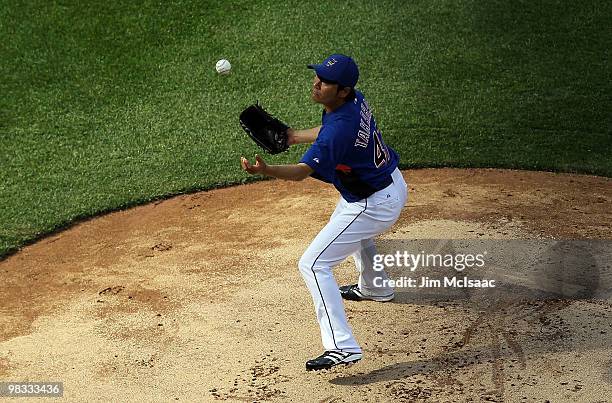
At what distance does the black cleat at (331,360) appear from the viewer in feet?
21.3

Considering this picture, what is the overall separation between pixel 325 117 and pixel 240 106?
506cm

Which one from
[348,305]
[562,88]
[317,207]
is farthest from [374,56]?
[348,305]

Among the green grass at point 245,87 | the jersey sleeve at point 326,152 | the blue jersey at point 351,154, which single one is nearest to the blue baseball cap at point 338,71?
the blue jersey at point 351,154

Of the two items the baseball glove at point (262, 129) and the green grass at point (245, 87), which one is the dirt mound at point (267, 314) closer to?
the green grass at point (245, 87)

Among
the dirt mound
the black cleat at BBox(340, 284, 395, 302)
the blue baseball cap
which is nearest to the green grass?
the dirt mound

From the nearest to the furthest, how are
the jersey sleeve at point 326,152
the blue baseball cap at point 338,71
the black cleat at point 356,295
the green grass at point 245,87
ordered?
the jersey sleeve at point 326,152
the blue baseball cap at point 338,71
the black cleat at point 356,295
the green grass at point 245,87

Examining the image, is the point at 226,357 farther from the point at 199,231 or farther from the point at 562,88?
the point at 562,88

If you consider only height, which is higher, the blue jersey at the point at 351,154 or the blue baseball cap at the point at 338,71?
the blue baseball cap at the point at 338,71

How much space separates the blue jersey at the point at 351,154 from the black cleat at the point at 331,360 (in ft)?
3.61

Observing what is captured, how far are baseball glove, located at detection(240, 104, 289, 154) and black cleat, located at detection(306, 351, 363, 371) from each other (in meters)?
1.54

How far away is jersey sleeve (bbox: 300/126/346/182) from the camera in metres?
6.36

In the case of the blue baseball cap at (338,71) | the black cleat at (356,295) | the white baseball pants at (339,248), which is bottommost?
the black cleat at (356,295)

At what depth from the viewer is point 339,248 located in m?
6.70

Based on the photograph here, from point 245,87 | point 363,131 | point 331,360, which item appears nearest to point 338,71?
point 363,131
